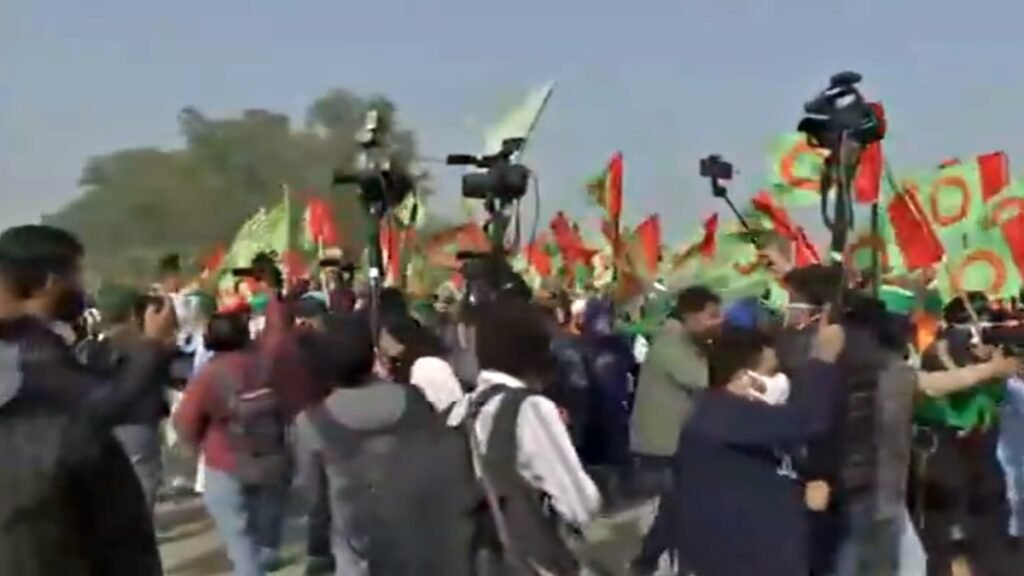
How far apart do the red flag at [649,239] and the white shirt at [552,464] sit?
1394 centimetres

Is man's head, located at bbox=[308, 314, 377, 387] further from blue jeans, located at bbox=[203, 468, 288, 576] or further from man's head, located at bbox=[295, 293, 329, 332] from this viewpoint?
man's head, located at bbox=[295, 293, 329, 332]

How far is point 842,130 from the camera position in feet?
24.1

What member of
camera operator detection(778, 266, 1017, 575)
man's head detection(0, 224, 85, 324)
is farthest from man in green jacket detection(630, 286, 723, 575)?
man's head detection(0, 224, 85, 324)

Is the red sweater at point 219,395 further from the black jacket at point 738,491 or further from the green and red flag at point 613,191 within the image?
the green and red flag at point 613,191

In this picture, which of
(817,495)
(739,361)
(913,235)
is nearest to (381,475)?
(739,361)

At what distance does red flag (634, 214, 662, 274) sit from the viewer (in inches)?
738

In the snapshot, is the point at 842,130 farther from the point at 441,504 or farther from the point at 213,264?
the point at 213,264

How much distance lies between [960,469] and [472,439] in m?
4.20

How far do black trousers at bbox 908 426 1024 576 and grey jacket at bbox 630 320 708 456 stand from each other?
154 cm

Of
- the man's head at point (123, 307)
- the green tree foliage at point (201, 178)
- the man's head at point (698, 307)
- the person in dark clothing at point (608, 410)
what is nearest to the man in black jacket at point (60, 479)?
the man's head at point (123, 307)

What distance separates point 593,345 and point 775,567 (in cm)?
657

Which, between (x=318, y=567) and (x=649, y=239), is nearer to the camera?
(x=318, y=567)

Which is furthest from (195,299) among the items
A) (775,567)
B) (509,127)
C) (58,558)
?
(58,558)

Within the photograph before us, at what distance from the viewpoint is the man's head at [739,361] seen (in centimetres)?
540
